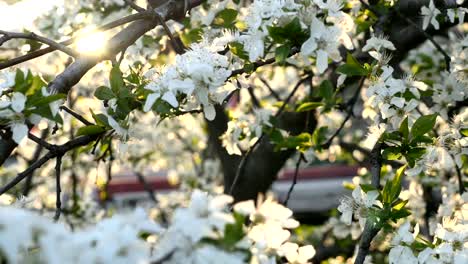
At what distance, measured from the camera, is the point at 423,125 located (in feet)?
5.36

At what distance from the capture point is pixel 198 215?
3.26ft

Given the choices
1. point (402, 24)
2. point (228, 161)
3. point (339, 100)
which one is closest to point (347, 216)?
point (339, 100)

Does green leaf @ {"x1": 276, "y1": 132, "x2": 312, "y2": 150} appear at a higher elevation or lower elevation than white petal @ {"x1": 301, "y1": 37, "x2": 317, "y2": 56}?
lower

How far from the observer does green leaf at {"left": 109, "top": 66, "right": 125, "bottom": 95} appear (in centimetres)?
156

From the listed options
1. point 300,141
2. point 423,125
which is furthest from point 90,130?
point 423,125

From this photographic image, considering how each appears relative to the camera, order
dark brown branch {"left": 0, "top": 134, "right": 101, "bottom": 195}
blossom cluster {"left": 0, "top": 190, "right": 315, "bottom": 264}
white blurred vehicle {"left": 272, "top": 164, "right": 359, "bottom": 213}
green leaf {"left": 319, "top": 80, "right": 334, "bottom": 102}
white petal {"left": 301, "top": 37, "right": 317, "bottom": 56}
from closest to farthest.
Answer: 1. blossom cluster {"left": 0, "top": 190, "right": 315, "bottom": 264}
2. white petal {"left": 301, "top": 37, "right": 317, "bottom": 56}
3. dark brown branch {"left": 0, "top": 134, "right": 101, "bottom": 195}
4. green leaf {"left": 319, "top": 80, "right": 334, "bottom": 102}
5. white blurred vehicle {"left": 272, "top": 164, "right": 359, "bottom": 213}

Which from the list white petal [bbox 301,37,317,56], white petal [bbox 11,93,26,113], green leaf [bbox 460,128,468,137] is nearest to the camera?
white petal [bbox 11,93,26,113]

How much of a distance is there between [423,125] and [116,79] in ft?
2.39

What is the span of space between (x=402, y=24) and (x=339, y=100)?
16.7 inches

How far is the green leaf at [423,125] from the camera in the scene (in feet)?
5.34

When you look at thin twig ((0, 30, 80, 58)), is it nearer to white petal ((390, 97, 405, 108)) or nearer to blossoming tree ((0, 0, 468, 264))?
blossoming tree ((0, 0, 468, 264))

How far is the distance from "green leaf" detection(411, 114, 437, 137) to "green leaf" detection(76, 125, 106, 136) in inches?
29.5

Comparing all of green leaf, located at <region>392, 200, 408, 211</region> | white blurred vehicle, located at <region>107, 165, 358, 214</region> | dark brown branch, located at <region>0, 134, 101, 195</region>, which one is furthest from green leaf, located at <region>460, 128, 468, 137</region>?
white blurred vehicle, located at <region>107, 165, 358, 214</region>

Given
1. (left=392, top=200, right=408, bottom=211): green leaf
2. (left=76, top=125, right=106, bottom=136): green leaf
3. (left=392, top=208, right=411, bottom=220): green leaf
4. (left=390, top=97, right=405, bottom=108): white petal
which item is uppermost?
(left=76, top=125, right=106, bottom=136): green leaf
